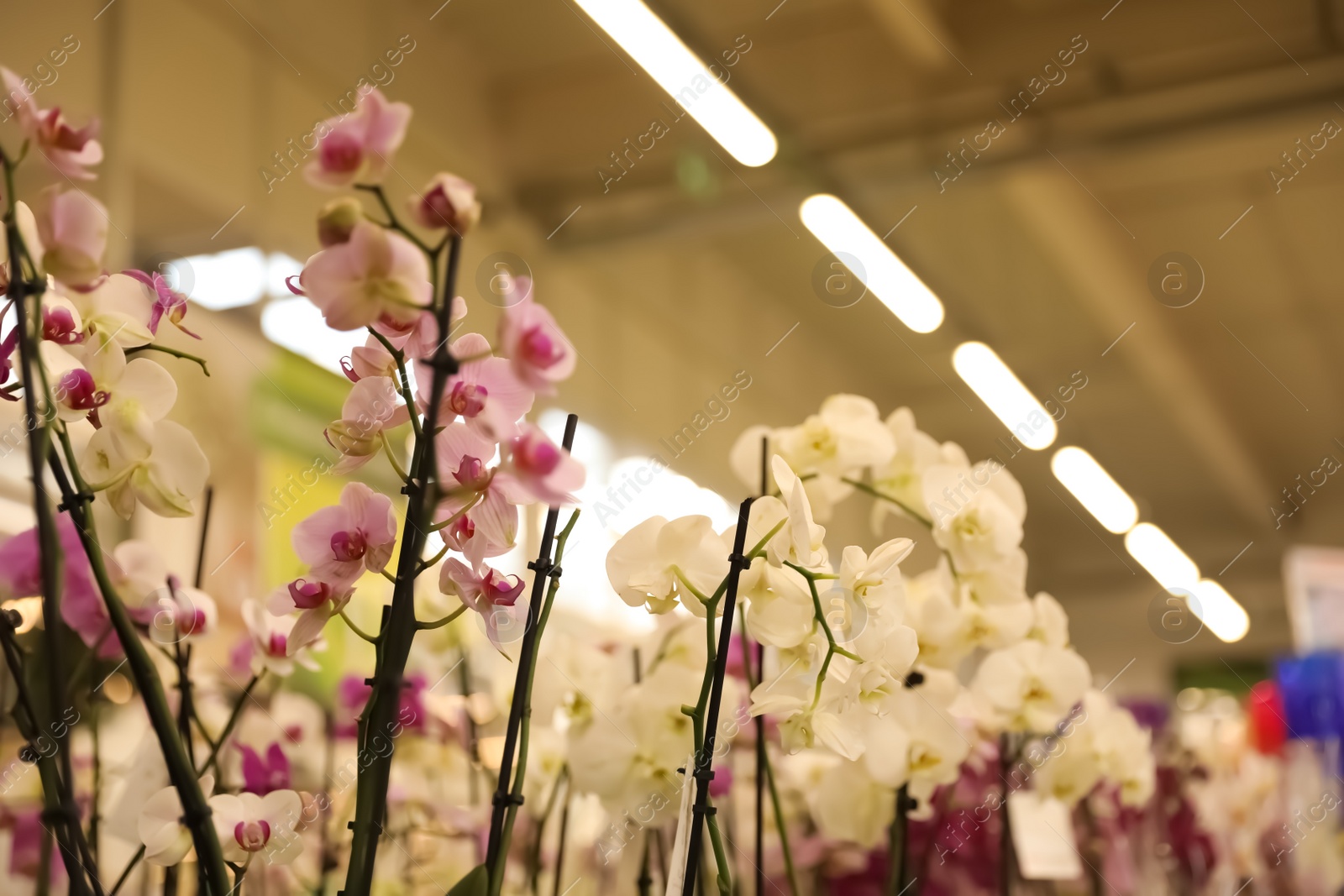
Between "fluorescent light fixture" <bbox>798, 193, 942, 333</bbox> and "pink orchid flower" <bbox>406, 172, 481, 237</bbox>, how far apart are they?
3094 mm

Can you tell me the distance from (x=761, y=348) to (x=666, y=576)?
4.63 metres

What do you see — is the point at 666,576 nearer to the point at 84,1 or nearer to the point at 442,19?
the point at 84,1

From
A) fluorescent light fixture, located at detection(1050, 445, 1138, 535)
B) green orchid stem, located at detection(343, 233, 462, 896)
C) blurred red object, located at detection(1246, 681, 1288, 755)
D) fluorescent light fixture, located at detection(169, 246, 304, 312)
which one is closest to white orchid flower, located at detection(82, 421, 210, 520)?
green orchid stem, located at detection(343, 233, 462, 896)

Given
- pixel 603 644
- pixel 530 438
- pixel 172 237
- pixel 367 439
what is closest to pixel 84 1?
pixel 172 237

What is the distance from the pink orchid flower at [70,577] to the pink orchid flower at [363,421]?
0.14m

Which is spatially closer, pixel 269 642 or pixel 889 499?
pixel 269 642

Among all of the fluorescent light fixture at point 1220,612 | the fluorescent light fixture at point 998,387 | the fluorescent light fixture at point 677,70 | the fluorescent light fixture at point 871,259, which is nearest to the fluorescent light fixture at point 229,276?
the fluorescent light fixture at point 677,70

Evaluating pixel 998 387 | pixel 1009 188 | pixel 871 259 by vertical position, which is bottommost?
pixel 871 259

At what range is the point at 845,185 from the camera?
3807mm

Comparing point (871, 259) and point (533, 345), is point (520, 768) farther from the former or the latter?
point (871, 259)

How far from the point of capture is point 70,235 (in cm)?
40

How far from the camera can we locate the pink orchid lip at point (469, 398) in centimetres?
44

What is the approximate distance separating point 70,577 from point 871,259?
3.36 m

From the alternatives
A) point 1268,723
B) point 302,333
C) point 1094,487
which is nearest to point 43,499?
point 1268,723
